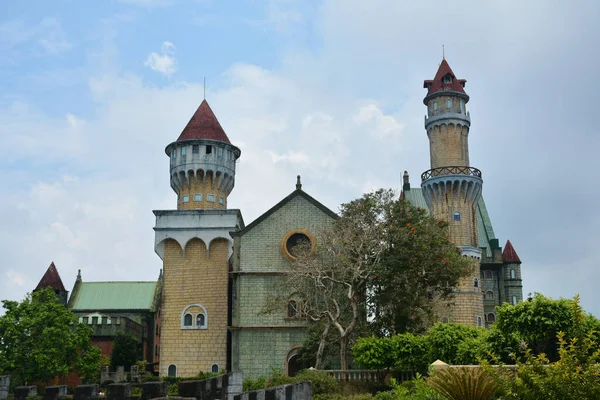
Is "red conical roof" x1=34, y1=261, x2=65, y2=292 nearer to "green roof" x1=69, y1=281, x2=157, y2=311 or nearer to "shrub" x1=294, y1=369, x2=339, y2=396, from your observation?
"green roof" x1=69, y1=281, x2=157, y2=311

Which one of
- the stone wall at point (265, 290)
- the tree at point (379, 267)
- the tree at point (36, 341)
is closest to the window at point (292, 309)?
the stone wall at point (265, 290)

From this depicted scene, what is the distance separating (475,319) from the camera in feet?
156

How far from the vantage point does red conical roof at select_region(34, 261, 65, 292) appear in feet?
187

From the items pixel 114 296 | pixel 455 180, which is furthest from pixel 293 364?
pixel 114 296

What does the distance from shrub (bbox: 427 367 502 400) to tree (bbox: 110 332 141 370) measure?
122 ft

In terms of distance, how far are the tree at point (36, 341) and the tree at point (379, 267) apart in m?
17.2

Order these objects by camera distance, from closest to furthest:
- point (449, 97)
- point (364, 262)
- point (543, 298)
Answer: point (543, 298) → point (364, 262) → point (449, 97)

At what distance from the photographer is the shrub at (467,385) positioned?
52.7 feet

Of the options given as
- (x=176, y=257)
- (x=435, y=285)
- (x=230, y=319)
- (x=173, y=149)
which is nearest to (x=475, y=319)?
(x=435, y=285)

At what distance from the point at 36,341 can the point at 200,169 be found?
14986 millimetres

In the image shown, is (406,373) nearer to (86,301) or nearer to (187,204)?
(187,204)

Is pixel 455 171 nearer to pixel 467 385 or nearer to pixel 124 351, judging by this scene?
pixel 124 351

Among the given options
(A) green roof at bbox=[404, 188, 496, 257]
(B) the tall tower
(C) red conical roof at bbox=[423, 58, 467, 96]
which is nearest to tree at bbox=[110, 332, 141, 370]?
(B) the tall tower

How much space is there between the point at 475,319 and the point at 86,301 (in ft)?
108
